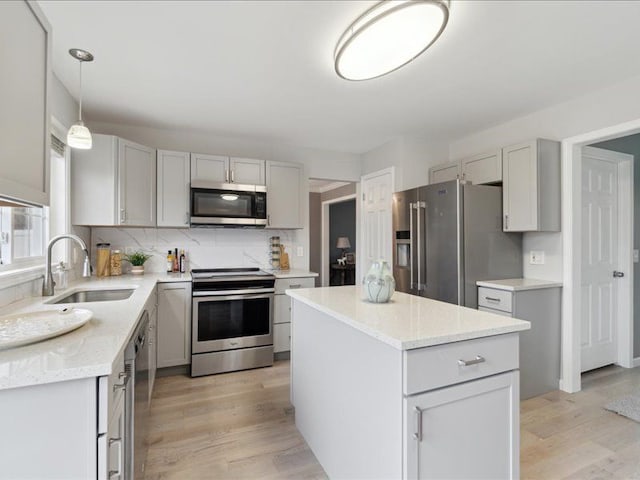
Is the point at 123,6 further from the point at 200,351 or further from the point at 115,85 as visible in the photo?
the point at 200,351

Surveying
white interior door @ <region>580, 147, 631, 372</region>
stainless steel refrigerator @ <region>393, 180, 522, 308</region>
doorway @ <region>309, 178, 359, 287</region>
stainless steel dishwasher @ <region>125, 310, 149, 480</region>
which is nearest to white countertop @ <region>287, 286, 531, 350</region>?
stainless steel dishwasher @ <region>125, 310, 149, 480</region>

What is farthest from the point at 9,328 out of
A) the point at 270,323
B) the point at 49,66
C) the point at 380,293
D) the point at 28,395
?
the point at 270,323

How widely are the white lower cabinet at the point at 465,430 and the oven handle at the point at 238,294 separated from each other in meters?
2.28

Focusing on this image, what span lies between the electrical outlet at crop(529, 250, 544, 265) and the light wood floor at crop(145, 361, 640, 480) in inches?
43.0

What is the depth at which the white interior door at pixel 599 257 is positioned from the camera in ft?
10.0

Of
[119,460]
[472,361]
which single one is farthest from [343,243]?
[119,460]

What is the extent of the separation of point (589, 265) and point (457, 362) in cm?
268

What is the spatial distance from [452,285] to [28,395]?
9.01 feet

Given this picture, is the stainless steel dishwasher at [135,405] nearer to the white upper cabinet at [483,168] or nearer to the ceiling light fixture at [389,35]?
the ceiling light fixture at [389,35]

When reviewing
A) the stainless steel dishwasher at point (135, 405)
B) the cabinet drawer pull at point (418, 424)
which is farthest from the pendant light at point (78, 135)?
the cabinet drawer pull at point (418, 424)

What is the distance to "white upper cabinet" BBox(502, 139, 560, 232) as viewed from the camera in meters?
2.71

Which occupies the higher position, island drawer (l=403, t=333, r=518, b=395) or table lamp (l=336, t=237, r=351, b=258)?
table lamp (l=336, t=237, r=351, b=258)

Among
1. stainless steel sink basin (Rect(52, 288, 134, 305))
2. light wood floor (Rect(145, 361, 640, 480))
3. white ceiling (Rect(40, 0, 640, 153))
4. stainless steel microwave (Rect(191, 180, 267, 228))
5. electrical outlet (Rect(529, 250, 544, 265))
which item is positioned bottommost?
light wood floor (Rect(145, 361, 640, 480))

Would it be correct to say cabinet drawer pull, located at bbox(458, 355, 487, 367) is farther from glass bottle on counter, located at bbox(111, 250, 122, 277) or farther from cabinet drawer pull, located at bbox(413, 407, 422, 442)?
glass bottle on counter, located at bbox(111, 250, 122, 277)
